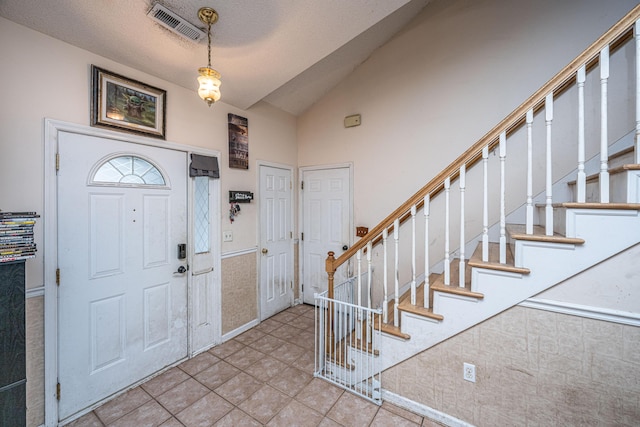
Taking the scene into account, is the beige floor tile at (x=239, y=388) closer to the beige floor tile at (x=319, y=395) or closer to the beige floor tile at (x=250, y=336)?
the beige floor tile at (x=319, y=395)

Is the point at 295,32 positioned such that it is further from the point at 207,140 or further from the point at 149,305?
the point at 149,305

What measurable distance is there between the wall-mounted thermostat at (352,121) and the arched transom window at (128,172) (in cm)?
227

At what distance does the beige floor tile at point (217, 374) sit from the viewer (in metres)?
2.20

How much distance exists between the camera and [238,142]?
2.99 metres

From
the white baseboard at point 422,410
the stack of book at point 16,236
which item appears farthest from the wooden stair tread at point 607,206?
the stack of book at point 16,236

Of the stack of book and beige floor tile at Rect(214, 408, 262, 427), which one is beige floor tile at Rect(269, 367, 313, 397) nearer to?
beige floor tile at Rect(214, 408, 262, 427)

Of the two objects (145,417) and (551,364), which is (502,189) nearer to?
(551,364)

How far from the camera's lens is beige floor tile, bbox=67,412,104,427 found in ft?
5.91

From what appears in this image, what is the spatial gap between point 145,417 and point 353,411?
4.93ft

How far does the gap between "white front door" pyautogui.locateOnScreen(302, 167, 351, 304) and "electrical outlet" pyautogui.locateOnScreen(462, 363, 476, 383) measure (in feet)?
6.28

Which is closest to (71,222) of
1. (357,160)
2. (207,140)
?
(207,140)

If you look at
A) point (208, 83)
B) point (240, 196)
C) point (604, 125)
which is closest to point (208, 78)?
point (208, 83)

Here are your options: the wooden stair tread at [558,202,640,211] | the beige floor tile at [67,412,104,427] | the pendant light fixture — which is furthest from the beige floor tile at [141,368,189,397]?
the wooden stair tread at [558,202,640,211]

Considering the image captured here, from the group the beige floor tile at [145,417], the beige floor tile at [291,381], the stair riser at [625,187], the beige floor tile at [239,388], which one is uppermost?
the stair riser at [625,187]
